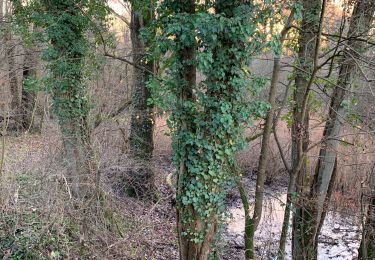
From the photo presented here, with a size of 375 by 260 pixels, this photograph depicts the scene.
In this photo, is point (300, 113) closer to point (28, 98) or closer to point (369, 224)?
point (369, 224)

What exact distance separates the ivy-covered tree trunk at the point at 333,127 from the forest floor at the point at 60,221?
0.87m

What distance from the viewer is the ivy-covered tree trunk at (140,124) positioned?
10.3 meters

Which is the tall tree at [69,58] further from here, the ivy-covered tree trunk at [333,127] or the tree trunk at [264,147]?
the ivy-covered tree trunk at [333,127]

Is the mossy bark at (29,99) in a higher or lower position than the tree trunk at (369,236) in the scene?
higher

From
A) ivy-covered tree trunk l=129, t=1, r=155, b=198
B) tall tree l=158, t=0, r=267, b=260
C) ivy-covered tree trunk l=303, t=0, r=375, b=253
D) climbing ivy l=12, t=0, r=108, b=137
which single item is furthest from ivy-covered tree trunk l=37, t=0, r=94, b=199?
ivy-covered tree trunk l=303, t=0, r=375, b=253

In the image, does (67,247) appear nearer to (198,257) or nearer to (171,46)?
(198,257)

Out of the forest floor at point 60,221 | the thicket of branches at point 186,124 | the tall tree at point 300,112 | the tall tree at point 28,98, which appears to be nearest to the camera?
the thicket of branches at point 186,124

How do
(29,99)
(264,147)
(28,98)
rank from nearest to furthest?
(264,147), (29,99), (28,98)

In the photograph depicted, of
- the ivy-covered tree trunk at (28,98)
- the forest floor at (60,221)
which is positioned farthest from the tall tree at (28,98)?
the forest floor at (60,221)

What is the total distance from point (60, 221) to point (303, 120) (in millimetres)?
4711

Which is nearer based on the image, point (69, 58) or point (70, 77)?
point (69, 58)

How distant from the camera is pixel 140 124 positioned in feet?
34.7

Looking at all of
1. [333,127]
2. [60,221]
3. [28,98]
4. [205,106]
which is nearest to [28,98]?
[28,98]

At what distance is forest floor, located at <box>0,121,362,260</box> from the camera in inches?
248
